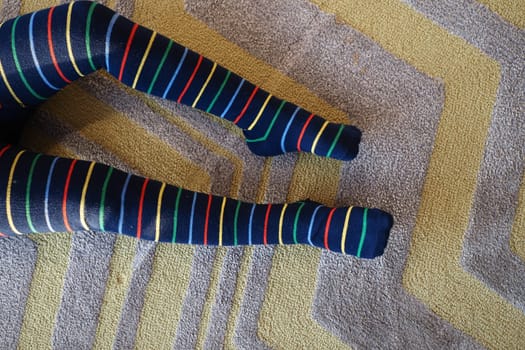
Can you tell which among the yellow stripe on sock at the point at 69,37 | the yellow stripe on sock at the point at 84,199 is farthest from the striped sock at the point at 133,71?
the yellow stripe on sock at the point at 84,199

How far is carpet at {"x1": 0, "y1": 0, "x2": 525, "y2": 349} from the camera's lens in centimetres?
73

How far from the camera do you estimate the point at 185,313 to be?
0.73 m

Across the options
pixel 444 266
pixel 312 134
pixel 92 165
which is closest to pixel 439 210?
pixel 444 266

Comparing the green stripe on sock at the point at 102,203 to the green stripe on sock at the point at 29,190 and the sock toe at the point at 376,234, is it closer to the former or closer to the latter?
the green stripe on sock at the point at 29,190

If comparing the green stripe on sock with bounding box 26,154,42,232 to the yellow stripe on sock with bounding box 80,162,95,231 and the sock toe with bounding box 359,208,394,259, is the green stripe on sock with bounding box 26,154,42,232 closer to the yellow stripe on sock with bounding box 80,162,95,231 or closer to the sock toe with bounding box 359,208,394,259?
the yellow stripe on sock with bounding box 80,162,95,231

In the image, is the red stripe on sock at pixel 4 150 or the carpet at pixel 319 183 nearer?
the red stripe on sock at pixel 4 150

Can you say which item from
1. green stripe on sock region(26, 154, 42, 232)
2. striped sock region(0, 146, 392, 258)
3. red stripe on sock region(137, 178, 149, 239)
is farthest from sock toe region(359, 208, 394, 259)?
green stripe on sock region(26, 154, 42, 232)

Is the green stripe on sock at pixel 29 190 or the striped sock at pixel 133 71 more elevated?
the striped sock at pixel 133 71

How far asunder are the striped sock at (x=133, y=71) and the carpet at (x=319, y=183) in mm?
59

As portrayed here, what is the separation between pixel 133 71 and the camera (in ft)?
2.06

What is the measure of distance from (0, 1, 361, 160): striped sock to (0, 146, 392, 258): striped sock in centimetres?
9

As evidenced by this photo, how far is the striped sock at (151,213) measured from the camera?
23.8 inches

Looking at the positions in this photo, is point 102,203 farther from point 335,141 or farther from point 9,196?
point 335,141

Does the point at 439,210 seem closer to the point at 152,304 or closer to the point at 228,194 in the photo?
the point at 228,194
